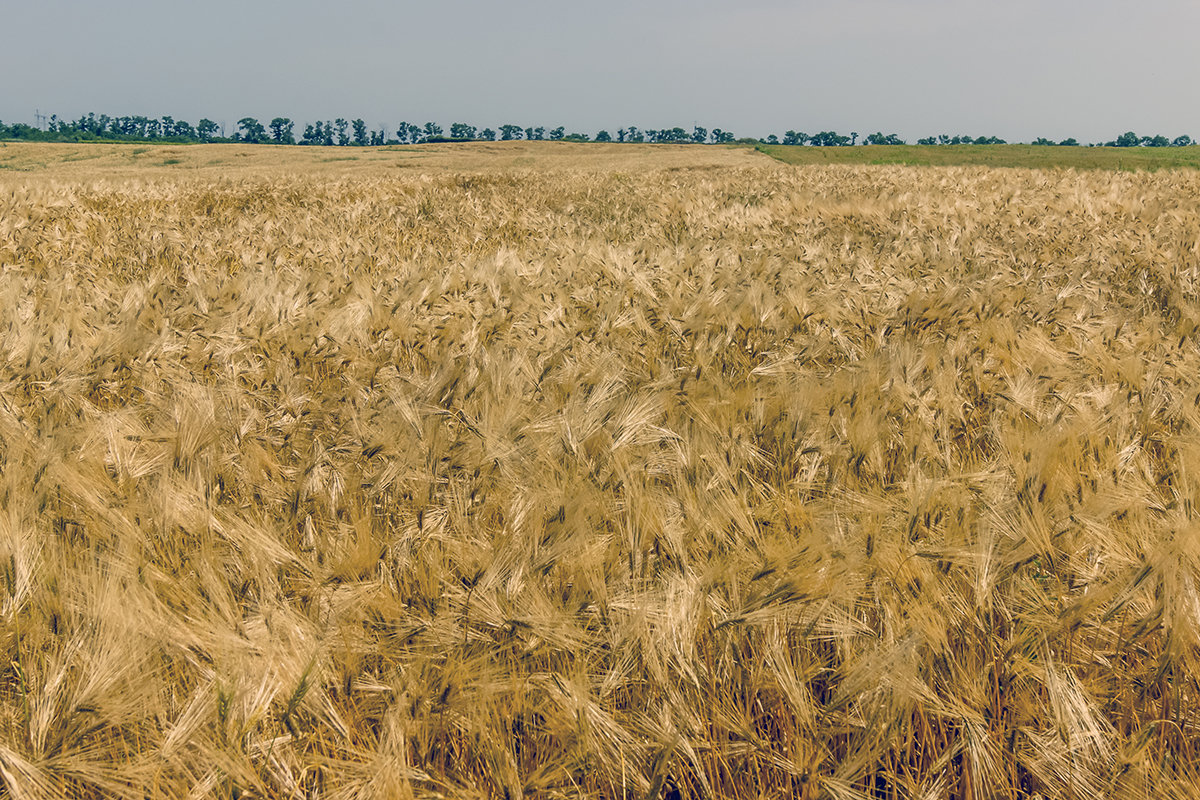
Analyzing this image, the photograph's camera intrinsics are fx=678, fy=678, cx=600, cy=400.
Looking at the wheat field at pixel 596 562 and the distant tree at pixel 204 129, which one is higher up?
the distant tree at pixel 204 129

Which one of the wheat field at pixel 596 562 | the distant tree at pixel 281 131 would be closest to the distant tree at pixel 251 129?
the distant tree at pixel 281 131

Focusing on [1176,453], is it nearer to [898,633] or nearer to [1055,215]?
[898,633]

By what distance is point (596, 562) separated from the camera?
1.20m

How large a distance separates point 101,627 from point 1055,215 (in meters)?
7.70

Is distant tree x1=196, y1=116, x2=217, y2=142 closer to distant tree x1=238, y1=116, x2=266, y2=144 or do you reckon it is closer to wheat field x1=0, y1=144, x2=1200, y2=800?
distant tree x1=238, y1=116, x2=266, y2=144

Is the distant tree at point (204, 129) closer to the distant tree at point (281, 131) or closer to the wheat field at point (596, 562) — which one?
the distant tree at point (281, 131)

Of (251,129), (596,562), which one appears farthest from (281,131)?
(596,562)

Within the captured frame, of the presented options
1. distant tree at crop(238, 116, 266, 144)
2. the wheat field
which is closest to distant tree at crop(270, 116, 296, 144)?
distant tree at crop(238, 116, 266, 144)

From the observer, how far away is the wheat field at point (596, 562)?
0.93m

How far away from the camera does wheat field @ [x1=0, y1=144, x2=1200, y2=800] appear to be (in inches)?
36.8

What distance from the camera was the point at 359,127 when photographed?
14612 cm

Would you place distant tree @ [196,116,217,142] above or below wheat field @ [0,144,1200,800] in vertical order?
above

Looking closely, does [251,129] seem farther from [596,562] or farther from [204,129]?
[596,562]

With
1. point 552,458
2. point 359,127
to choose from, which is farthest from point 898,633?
point 359,127
